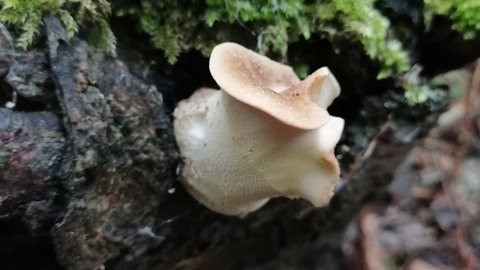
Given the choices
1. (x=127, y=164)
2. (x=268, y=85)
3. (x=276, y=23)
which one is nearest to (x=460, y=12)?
(x=276, y=23)

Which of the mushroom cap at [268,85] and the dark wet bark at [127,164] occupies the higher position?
the mushroom cap at [268,85]

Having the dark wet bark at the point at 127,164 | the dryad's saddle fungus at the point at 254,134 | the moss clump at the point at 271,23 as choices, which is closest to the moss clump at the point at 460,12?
the moss clump at the point at 271,23

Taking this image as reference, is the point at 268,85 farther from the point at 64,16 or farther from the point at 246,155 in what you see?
the point at 64,16

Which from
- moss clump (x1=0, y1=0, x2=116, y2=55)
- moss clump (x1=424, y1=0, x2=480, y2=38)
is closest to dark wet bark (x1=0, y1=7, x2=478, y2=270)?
moss clump (x1=0, y1=0, x2=116, y2=55)

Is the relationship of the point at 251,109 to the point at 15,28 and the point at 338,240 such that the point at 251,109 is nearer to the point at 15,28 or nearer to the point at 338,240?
the point at 15,28

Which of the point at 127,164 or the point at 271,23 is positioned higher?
the point at 271,23

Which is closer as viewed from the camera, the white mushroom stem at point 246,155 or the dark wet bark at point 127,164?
the dark wet bark at point 127,164

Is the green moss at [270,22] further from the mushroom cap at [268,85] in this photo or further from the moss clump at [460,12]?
the mushroom cap at [268,85]
